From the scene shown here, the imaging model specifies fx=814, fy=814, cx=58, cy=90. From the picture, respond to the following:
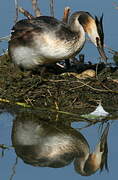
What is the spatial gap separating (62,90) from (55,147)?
1.28 metres

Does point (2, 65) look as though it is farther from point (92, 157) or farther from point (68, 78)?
point (92, 157)

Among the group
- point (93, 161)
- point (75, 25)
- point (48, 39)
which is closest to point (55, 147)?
point (93, 161)

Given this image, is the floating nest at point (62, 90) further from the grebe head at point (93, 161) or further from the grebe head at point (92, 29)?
the grebe head at point (93, 161)

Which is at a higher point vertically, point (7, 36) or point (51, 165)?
point (7, 36)

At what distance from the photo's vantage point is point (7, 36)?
10.2 m

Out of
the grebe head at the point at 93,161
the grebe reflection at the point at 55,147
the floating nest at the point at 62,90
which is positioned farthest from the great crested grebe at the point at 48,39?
the grebe head at the point at 93,161

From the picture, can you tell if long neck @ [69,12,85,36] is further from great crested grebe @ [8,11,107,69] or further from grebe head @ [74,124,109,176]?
grebe head @ [74,124,109,176]

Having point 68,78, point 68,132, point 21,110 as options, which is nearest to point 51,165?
point 68,132

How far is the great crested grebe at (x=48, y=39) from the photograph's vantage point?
886cm

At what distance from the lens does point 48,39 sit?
8836mm

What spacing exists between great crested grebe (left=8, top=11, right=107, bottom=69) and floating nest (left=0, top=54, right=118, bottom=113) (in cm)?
23

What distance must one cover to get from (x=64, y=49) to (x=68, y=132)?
3.87ft

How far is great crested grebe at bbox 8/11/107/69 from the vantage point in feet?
29.1

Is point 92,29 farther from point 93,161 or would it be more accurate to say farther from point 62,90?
point 93,161
